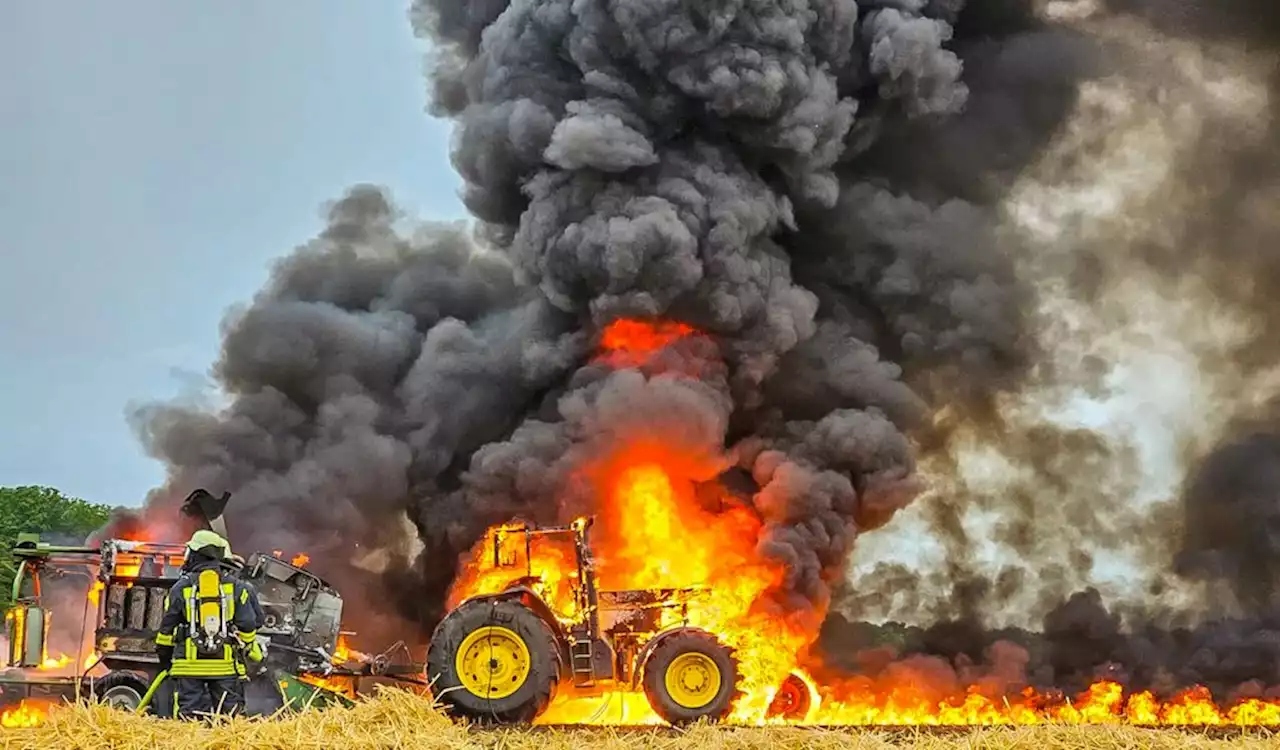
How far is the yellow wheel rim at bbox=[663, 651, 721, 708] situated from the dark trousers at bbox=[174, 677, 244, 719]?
7.30 meters


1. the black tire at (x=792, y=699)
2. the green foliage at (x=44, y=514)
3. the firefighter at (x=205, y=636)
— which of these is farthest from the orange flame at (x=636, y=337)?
the green foliage at (x=44, y=514)

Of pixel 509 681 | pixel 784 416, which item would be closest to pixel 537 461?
pixel 784 416

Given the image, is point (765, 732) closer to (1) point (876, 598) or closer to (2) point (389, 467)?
(2) point (389, 467)

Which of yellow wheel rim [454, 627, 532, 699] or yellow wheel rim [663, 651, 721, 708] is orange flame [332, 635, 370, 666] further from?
yellow wheel rim [663, 651, 721, 708]

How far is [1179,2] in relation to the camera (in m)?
26.9

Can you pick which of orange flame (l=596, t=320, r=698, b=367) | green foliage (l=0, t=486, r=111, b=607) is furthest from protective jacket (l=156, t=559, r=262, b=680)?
green foliage (l=0, t=486, r=111, b=607)

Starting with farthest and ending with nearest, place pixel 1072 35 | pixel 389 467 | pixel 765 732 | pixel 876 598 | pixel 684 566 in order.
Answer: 1. pixel 876 598
2. pixel 1072 35
3. pixel 389 467
4. pixel 684 566
5. pixel 765 732

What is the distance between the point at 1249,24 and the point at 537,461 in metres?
20.1

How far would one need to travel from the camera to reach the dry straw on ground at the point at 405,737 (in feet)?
24.4

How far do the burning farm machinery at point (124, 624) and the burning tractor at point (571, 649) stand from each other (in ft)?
7.00

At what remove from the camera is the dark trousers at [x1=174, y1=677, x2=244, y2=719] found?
33.8ft

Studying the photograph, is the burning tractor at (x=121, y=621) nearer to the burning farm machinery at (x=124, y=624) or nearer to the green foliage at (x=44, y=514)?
the burning farm machinery at (x=124, y=624)

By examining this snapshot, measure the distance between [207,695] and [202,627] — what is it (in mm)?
684

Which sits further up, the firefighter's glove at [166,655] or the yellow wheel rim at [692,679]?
the firefighter's glove at [166,655]
